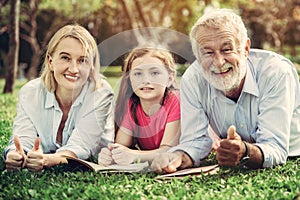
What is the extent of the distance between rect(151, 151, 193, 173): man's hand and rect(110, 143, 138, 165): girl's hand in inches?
8.7

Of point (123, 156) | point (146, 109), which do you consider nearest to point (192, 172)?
point (123, 156)

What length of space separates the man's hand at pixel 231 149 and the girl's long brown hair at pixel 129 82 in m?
0.88

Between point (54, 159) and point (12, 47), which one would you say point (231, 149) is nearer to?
point (54, 159)

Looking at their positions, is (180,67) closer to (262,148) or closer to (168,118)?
(168,118)

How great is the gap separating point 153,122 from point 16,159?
1.01 metres

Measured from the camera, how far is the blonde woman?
165 inches

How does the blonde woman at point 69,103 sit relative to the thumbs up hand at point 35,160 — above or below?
above

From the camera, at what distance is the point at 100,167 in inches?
150

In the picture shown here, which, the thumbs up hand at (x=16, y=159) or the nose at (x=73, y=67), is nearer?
the thumbs up hand at (x=16, y=159)

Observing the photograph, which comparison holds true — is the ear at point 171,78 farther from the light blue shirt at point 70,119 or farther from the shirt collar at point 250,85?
the shirt collar at point 250,85

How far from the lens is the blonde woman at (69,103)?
13.8ft

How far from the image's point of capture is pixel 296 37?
112ft

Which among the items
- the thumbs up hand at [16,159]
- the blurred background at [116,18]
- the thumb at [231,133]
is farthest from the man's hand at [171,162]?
the blurred background at [116,18]

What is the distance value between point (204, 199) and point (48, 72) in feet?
5.87
